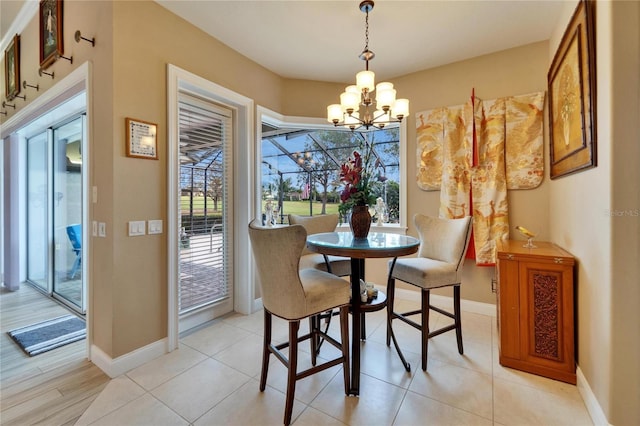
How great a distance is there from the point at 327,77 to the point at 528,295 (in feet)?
10.4

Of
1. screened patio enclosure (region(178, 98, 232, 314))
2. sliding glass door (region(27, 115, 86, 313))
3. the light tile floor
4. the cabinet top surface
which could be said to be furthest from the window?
sliding glass door (region(27, 115, 86, 313))

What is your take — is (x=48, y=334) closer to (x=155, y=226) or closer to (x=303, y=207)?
(x=155, y=226)

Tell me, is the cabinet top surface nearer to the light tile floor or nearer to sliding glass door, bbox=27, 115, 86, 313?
the light tile floor

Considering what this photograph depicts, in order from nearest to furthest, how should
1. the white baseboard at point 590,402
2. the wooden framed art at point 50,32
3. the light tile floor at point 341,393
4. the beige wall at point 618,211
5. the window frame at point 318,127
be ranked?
the beige wall at point 618,211 < the white baseboard at point 590,402 < the light tile floor at point 341,393 < the wooden framed art at point 50,32 < the window frame at point 318,127

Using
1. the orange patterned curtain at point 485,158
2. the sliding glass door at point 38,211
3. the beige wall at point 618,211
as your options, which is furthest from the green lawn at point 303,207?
the sliding glass door at point 38,211

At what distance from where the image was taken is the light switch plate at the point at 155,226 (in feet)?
7.32

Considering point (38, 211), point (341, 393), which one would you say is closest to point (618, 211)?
point (341, 393)

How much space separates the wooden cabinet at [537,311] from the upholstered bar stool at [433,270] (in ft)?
0.97

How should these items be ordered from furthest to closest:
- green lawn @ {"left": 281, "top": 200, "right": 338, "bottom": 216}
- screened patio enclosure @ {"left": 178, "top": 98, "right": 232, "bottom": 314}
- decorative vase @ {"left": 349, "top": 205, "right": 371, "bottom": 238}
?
green lawn @ {"left": 281, "top": 200, "right": 338, "bottom": 216}
screened patio enclosure @ {"left": 178, "top": 98, "right": 232, "bottom": 314}
decorative vase @ {"left": 349, "top": 205, "right": 371, "bottom": 238}

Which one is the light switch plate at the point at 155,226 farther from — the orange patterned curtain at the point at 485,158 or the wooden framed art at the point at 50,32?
the orange patterned curtain at the point at 485,158

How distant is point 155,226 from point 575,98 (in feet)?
10.6

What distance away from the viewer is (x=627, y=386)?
1.39 metres

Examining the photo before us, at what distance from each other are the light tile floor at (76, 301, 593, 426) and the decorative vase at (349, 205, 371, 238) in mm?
1020

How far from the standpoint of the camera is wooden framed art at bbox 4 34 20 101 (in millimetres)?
3281
